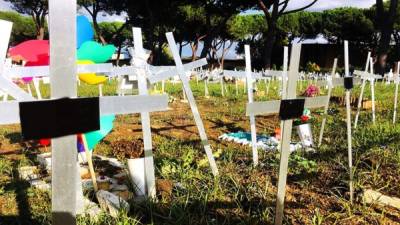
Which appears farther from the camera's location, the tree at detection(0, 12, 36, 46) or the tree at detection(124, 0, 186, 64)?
the tree at detection(0, 12, 36, 46)

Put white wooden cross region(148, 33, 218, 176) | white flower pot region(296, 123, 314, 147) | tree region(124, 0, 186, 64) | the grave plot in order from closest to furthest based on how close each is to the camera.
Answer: the grave plot, white wooden cross region(148, 33, 218, 176), white flower pot region(296, 123, 314, 147), tree region(124, 0, 186, 64)

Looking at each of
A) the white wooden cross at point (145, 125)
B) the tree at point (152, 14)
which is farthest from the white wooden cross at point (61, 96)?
the tree at point (152, 14)

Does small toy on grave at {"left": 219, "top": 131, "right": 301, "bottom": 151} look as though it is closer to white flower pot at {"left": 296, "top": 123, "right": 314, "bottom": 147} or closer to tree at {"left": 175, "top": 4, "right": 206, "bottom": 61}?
white flower pot at {"left": 296, "top": 123, "right": 314, "bottom": 147}

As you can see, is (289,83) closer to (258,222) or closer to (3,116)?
(258,222)

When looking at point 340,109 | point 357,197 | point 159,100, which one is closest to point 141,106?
point 159,100

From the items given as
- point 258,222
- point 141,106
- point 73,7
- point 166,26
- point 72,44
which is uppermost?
point 166,26

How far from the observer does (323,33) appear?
4350 cm

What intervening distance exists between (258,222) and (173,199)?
2.47 ft

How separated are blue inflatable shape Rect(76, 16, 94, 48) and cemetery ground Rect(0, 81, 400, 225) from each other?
136 centimetres

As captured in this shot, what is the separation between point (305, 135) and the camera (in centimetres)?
595

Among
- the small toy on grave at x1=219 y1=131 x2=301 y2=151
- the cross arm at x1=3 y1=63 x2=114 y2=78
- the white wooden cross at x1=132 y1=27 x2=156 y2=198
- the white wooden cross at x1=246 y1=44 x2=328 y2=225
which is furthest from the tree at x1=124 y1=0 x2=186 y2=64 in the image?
the white wooden cross at x1=246 y1=44 x2=328 y2=225

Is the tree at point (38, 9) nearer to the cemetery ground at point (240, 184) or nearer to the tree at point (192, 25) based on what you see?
the tree at point (192, 25)

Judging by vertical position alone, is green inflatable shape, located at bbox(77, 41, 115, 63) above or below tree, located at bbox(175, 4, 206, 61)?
below

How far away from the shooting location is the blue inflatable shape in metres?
3.71
